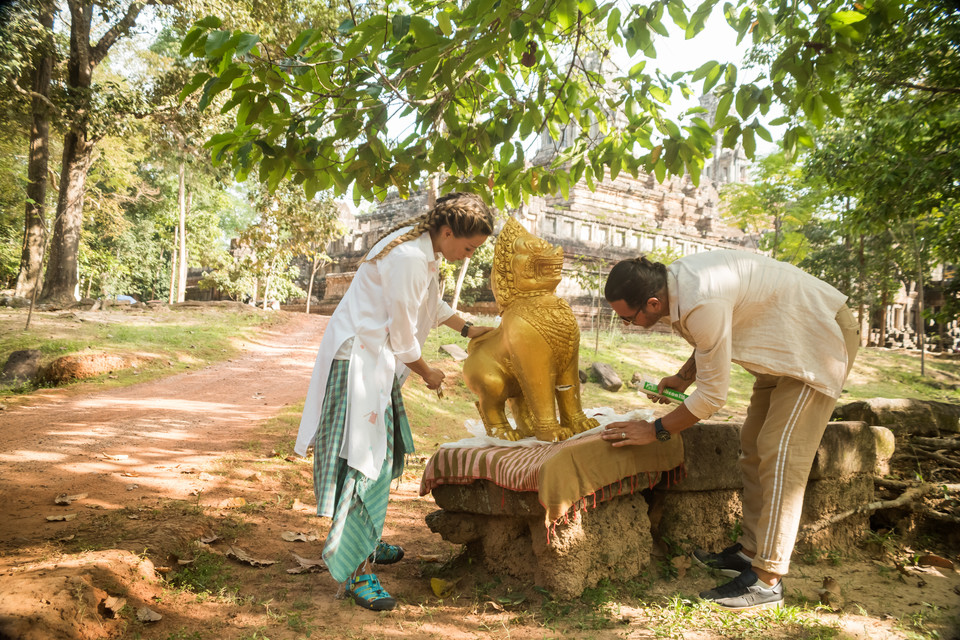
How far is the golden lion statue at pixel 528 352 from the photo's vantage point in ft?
10.3

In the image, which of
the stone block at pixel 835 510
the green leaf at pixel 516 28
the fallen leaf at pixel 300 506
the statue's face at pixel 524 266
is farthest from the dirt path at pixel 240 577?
the green leaf at pixel 516 28

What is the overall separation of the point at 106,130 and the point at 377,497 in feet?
37.6

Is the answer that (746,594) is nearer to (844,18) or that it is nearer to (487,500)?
(487,500)

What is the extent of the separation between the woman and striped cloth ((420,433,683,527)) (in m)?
0.40

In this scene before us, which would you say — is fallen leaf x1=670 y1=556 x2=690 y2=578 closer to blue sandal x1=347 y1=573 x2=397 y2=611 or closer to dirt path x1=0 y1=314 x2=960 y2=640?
dirt path x1=0 y1=314 x2=960 y2=640

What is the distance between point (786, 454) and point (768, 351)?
1.51 feet

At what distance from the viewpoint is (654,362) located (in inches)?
458

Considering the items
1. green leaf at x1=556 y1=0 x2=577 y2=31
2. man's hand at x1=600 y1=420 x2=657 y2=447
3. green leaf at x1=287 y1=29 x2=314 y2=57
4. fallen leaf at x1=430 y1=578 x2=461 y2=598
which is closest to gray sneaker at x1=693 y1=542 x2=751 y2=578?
man's hand at x1=600 y1=420 x2=657 y2=447

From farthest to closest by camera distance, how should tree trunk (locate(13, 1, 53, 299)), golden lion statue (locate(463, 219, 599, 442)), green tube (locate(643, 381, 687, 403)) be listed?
tree trunk (locate(13, 1, 53, 299)), golden lion statue (locate(463, 219, 599, 442)), green tube (locate(643, 381, 687, 403))

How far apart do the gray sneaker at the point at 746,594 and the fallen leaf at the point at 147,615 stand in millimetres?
2287

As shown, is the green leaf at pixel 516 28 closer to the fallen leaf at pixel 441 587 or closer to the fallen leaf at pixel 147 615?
the fallen leaf at pixel 441 587

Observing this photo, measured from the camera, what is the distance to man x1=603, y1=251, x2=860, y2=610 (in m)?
2.60

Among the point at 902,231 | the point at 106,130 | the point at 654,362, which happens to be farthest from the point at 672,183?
the point at 106,130

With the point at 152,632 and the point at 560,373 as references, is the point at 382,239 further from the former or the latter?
the point at 152,632
